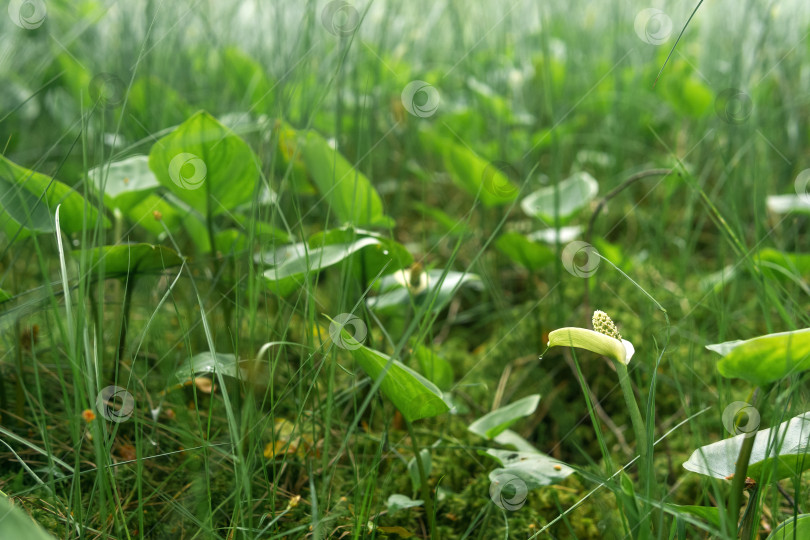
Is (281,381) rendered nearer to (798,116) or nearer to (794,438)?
(794,438)

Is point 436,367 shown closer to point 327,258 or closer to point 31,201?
point 327,258

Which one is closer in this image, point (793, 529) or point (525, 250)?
point (793, 529)

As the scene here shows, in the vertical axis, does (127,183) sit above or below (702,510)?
above

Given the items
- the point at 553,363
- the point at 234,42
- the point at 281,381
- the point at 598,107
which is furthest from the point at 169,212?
the point at 598,107

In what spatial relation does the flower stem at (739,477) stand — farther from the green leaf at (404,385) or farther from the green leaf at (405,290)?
the green leaf at (405,290)

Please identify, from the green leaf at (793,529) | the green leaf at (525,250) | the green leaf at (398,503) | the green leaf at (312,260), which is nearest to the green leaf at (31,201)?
the green leaf at (312,260)

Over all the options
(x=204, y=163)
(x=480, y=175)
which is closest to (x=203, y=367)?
(x=204, y=163)
